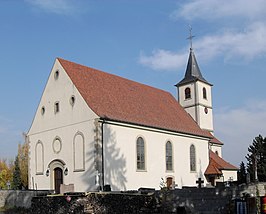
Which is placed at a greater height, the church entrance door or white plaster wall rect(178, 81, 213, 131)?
white plaster wall rect(178, 81, 213, 131)

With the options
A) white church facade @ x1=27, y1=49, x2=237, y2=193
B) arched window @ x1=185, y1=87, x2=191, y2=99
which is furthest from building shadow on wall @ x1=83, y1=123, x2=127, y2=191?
arched window @ x1=185, y1=87, x2=191, y2=99

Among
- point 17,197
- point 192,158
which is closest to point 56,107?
point 17,197

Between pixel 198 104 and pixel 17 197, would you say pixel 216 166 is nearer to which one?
pixel 198 104

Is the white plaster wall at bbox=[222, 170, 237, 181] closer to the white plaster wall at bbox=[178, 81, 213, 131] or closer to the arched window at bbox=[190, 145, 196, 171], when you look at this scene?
the arched window at bbox=[190, 145, 196, 171]

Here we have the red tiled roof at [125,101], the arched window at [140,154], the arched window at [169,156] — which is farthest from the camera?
the arched window at [169,156]

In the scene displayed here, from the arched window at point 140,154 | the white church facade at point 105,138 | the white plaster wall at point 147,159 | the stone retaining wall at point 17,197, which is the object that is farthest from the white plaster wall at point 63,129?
the arched window at point 140,154

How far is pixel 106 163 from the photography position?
2727 cm

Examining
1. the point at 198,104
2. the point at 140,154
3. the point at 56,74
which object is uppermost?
the point at 56,74

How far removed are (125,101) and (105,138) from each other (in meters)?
5.25

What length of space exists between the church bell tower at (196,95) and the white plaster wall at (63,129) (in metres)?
18.6

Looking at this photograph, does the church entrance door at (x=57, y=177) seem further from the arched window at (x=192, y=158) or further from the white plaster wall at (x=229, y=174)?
the white plaster wall at (x=229, y=174)

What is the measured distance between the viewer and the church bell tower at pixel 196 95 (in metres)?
44.1

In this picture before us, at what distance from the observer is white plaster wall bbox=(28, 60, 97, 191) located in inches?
1087

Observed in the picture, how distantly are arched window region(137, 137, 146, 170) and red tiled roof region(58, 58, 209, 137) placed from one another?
1.41 m
